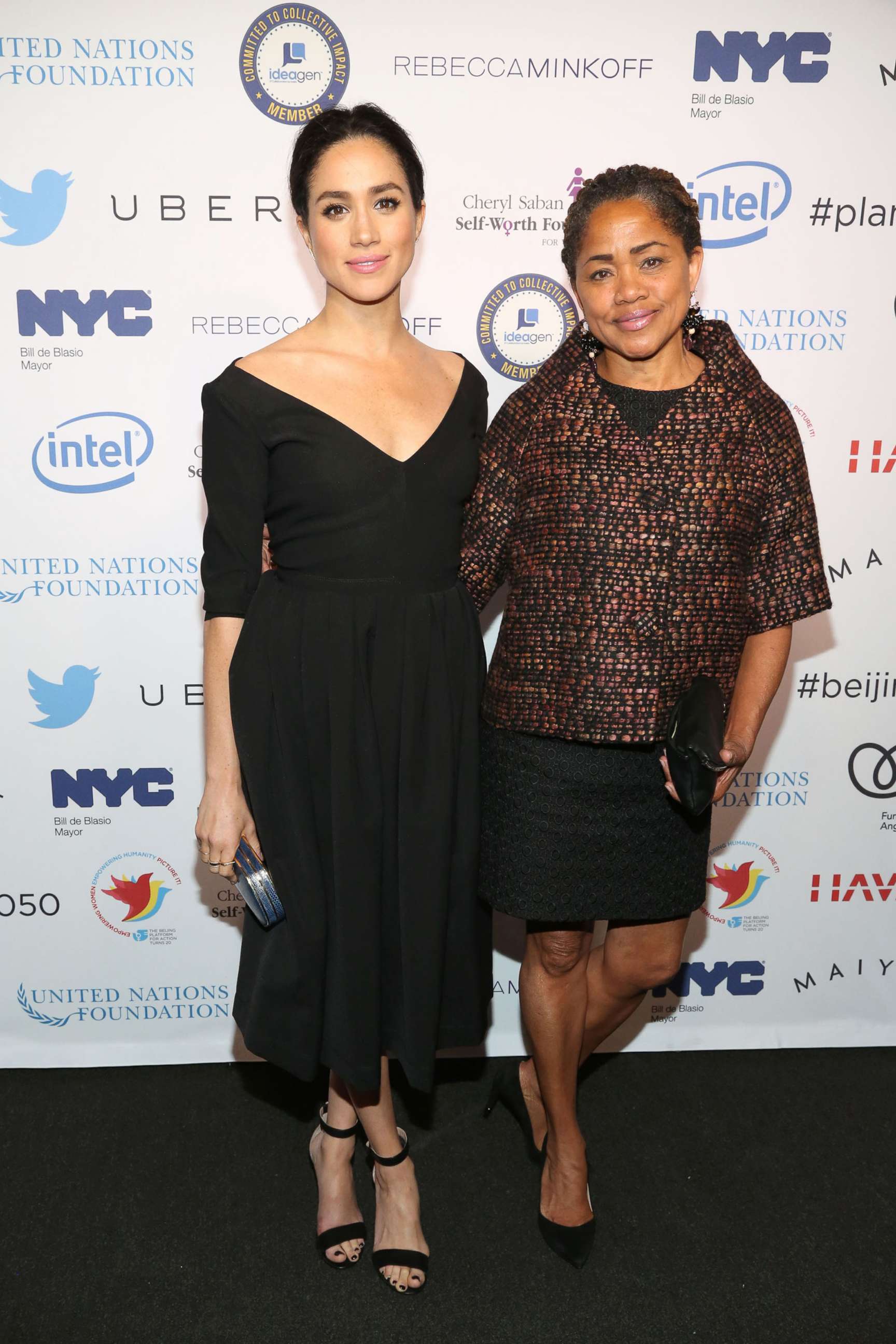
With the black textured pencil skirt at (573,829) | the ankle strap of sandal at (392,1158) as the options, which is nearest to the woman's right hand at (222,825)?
the black textured pencil skirt at (573,829)

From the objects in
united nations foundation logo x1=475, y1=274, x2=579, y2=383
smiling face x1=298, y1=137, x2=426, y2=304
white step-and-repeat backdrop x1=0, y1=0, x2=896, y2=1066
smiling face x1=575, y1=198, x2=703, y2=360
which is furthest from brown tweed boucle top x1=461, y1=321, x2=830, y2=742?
white step-and-repeat backdrop x1=0, y1=0, x2=896, y2=1066

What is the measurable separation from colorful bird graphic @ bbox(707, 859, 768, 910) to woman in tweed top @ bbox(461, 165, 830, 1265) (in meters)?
0.79

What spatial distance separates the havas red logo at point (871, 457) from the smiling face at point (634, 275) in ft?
Answer: 3.21

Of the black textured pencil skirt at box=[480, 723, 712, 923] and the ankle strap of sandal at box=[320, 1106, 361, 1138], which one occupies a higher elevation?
the black textured pencil skirt at box=[480, 723, 712, 923]

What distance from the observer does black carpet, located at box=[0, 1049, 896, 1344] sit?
6.34 ft

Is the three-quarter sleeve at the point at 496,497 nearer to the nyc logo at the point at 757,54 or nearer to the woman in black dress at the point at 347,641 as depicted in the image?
the woman in black dress at the point at 347,641

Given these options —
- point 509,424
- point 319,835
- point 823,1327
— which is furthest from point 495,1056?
point 509,424

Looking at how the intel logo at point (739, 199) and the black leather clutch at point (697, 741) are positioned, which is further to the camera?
the intel logo at point (739, 199)

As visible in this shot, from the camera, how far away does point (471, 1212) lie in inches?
87.0

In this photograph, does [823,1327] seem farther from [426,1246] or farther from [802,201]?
[802,201]

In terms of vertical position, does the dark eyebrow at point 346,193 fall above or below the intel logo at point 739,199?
below

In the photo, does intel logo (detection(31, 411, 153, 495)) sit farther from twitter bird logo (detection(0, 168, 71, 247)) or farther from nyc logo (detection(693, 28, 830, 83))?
nyc logo (detection(693, 28, 830, 83))

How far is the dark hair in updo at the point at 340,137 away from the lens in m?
1.73

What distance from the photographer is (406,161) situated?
5.84 ft
